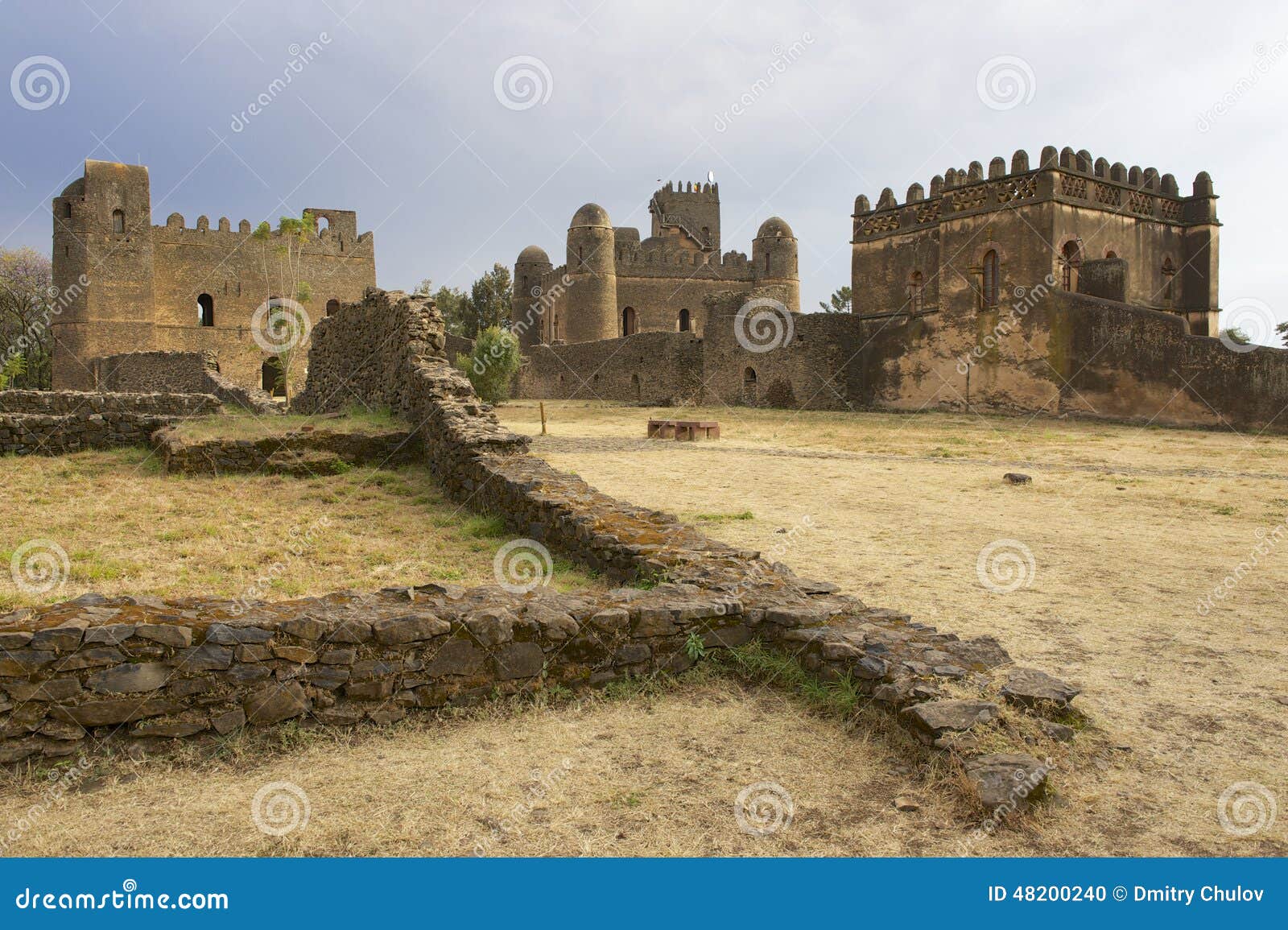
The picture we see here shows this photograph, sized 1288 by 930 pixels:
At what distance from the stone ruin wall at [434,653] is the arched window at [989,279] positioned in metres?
23.7

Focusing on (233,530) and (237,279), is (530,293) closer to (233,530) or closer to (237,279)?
(237,279)

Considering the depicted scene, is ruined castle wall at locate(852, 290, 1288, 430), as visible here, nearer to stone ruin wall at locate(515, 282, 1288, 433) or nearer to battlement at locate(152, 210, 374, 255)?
stone ruin wall at locate(515, 282, 1288, 433)

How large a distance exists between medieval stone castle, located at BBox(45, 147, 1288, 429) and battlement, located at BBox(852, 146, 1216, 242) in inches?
2.4

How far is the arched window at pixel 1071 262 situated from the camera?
87.0 feet

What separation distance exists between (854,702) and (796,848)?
4.30 feet

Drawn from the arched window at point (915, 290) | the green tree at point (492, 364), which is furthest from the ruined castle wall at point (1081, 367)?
the green tree at point (492, 364)

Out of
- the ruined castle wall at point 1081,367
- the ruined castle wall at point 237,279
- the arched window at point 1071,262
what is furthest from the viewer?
the ruined castle wall at point 237,279

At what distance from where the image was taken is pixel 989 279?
90.7 ft

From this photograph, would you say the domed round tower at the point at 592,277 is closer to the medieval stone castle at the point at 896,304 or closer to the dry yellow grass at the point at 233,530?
the medieval stone castle at the point at 896,304

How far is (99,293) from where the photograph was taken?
1496 inches

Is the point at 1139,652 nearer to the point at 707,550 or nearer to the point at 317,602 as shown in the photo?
the point at 707,550

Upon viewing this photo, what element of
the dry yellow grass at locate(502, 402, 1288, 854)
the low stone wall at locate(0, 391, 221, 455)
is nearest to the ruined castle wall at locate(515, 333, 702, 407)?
the dry yellow grass at locate(502, 402, 1288, 854)

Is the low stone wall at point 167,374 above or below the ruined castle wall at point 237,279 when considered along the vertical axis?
below

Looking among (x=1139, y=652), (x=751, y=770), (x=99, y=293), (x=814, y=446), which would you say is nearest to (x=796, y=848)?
(x=751, y=770)
